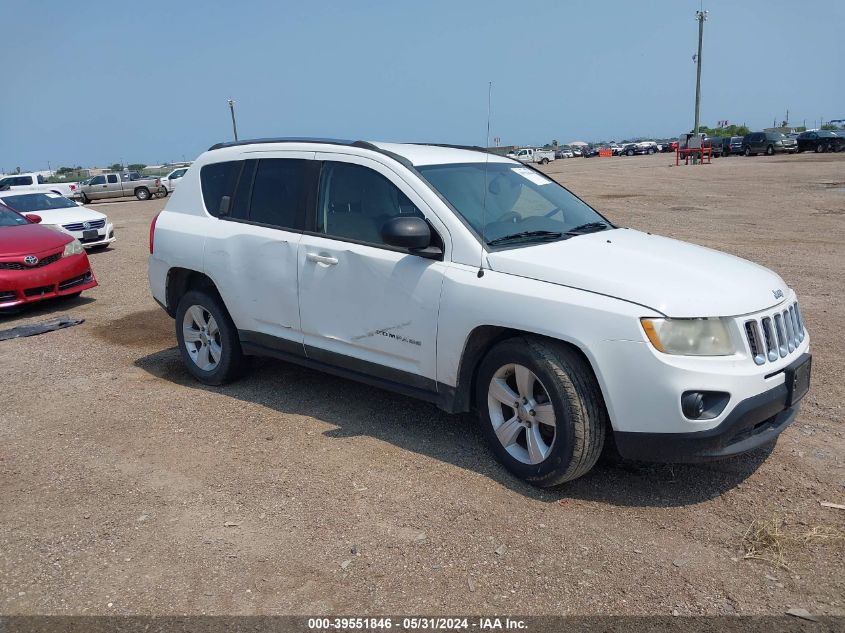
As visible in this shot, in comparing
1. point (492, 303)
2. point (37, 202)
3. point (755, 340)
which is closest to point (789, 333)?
point (755, 340)

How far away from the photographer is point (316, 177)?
5.12 meters

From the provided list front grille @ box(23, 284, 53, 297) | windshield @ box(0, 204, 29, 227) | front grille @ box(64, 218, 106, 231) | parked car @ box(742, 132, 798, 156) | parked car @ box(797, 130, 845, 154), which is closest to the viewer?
front grille @ box(23, 284, 53, 297)

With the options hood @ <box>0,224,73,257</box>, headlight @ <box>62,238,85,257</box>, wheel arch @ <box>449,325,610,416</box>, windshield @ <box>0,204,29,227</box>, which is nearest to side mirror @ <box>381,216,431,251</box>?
wheel arch @ <box>449,325,610,416</box>

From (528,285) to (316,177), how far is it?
75.7 inches

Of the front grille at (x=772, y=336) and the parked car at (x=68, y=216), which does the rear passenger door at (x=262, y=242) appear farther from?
the parked car at (x=68, y=216)

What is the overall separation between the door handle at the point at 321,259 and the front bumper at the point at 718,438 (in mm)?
2149

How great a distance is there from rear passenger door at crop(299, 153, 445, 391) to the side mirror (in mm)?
138

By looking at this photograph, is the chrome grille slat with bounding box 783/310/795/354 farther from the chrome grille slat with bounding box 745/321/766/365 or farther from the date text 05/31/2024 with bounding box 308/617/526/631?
the date text 05/31/2024 with bounding box 308/617/526/631

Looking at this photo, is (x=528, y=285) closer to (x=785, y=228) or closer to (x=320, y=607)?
(x=320, y=607)

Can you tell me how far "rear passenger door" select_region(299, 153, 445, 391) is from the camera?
442 centimetres

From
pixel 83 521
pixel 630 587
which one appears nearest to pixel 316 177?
pixel 83 521

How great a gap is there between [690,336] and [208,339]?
385cm

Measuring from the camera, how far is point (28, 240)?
931 centimetres

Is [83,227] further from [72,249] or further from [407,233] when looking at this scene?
[407,233]
